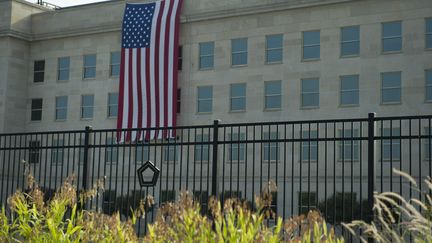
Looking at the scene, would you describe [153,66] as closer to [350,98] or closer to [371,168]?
[350,98]

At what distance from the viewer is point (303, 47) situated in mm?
45000

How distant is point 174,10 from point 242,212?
4170 centimetres

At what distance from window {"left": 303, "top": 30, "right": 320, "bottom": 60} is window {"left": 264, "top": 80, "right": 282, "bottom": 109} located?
2.60 meters

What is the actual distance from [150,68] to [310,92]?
→ 11.0 meters

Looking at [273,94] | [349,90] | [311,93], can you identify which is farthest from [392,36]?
[273,94]

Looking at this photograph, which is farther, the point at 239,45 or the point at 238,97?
the point at 239,45

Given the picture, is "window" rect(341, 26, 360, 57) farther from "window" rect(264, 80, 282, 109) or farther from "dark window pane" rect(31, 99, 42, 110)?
"dark window pane" rect(31, 99, 42, 110)

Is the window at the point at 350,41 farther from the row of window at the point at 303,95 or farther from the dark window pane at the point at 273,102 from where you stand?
the dark window pane at the point at 273,102

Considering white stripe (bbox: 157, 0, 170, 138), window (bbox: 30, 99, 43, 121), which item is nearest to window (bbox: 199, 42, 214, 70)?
white stripe (bbox: 157, 0, 170, 138)

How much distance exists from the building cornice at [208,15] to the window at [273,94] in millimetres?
4977

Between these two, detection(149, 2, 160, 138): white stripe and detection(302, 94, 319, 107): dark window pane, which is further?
detection(149, 2, 160, 138): white stripe

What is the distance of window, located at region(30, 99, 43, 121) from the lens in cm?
5556

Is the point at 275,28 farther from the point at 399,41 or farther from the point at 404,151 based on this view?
the point at 404,151

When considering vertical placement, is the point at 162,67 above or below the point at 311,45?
below
